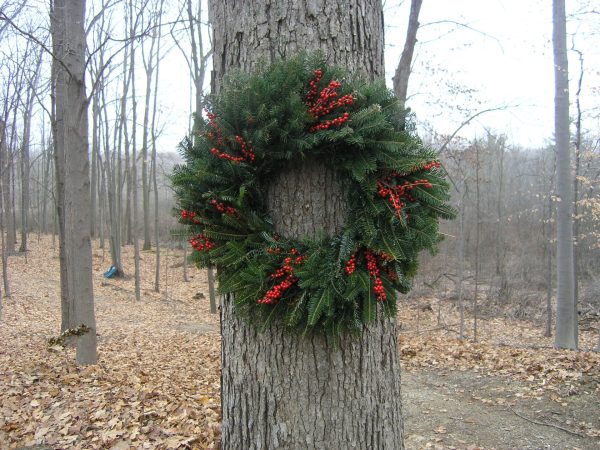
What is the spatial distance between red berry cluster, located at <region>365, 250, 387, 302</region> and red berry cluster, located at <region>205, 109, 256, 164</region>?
2.11 feet

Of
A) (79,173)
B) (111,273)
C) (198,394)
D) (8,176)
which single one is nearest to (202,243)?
(198,394)

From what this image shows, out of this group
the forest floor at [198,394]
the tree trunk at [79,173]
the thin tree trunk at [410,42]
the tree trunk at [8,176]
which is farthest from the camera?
the tree trunk at [8,176]

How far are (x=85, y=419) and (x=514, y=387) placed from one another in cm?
523

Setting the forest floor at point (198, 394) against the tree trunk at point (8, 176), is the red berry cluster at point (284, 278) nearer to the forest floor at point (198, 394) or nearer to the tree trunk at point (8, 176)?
the forest floor at point (198, 394)

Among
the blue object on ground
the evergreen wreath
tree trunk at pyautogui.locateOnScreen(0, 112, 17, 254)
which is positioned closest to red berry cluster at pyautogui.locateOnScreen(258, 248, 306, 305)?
the evergreen wreath

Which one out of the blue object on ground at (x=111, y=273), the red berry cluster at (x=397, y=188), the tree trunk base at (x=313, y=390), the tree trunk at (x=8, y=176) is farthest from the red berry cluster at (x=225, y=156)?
the blue object on ground at (x=111, y=273)

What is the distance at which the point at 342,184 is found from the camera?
6.61 feet

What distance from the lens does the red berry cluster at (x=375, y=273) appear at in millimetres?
1823

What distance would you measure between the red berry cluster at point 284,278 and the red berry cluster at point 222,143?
46 cm

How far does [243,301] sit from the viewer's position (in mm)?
Result: 1940

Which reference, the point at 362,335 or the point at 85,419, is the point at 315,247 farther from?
the point at 85,419

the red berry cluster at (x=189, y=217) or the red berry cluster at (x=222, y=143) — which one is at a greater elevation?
the red berry cluster at (x=222, y=143)

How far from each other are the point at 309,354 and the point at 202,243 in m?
0.69

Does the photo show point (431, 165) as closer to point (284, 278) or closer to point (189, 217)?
point (284, 278)
